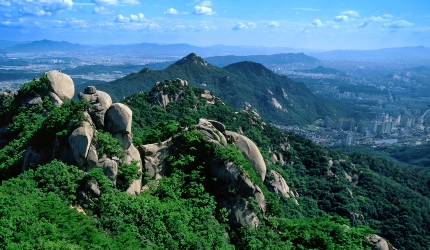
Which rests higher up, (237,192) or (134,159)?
(134,159)

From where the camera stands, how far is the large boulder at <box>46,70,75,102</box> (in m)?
25.7

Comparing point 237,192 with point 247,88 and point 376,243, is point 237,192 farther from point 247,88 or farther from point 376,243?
point 247,88

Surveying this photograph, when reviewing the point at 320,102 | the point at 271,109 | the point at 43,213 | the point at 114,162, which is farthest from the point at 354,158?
the point at 320,102

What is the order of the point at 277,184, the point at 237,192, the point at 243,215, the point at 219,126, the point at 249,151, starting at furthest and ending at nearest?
the point at 277,184
the point at 219,126
the point at 249,151
the point at 237,192
the point at 243,215

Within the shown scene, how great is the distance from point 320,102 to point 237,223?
15887 cm

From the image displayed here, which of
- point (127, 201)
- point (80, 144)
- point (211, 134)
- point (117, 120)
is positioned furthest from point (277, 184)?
point (80, 144)

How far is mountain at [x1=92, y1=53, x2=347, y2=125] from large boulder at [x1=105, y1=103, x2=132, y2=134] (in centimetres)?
9413

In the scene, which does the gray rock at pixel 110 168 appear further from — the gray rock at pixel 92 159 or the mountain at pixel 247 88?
the mountain at pixel 247 88

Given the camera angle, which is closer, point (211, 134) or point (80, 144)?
point (80, 144)

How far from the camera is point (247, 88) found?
153m

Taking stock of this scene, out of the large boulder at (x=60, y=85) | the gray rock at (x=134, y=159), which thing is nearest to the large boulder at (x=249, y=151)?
the gray rock at (x=134, y=159)

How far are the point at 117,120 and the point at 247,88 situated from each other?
449 feet

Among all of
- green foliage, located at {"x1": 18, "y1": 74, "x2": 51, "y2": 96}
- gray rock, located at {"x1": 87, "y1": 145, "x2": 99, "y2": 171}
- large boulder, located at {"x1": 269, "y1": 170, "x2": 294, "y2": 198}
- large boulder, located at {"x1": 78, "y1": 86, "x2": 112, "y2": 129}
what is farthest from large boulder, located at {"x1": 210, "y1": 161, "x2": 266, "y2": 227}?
large boulder, located at {"x1": 269, "y1": 170, "x2": 294, "y2": 198}

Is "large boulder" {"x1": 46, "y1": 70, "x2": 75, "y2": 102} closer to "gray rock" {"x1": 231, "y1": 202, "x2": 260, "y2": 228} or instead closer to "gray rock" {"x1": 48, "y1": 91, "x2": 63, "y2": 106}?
"gray rock" {"x1": 48, "y1": 91, "x2": 63, "y2": 106}
